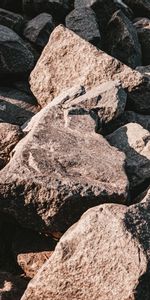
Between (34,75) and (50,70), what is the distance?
0.38 m

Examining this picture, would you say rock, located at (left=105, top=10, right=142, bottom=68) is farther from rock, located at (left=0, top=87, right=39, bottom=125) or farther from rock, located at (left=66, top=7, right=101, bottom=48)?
rock, located at (left=0, top=87, right=39, bottom=125)

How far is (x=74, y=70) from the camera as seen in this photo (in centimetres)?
962

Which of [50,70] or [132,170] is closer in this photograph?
[132,170]

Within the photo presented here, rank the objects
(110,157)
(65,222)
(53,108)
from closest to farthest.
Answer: (65,222) → (110,157) → (53,108)

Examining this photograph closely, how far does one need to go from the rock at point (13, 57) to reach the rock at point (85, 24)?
5.55 feet

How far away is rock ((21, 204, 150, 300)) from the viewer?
507 cm

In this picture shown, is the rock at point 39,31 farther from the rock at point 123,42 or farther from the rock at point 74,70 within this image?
the rock at point 123,42

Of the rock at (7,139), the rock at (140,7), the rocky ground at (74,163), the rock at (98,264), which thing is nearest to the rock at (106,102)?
the rocky ground at (74,163)

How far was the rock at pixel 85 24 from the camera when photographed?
36.9 feet

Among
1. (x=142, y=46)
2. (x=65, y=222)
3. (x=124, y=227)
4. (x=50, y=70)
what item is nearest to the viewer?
(x=124, y=227)

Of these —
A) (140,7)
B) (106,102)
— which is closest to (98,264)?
A: (106,102)

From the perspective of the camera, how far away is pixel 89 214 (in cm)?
553

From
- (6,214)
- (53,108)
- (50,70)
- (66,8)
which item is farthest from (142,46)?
(6,214)

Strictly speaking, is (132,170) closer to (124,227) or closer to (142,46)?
(124,227)
